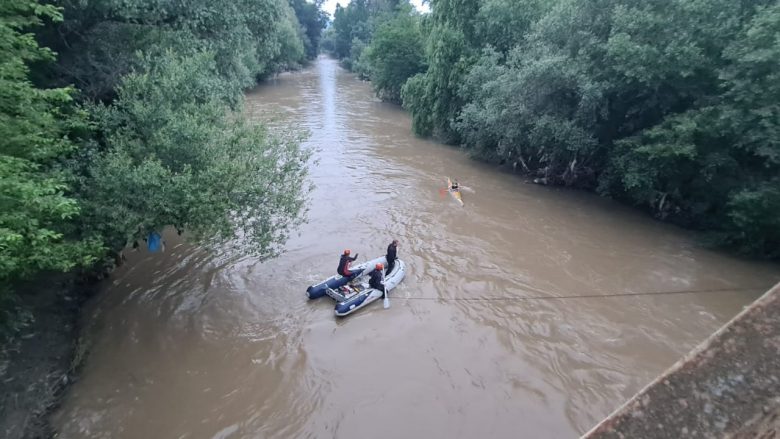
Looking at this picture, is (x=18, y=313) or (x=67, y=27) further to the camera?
(x=67, y=27)

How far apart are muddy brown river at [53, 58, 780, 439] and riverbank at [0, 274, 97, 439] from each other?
0.29 metres

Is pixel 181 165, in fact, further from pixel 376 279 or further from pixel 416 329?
pixel 416 329

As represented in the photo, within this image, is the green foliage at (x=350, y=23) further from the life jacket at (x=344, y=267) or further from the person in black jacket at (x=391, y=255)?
the life jacket at (x=344, y=267)

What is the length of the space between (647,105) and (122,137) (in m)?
16.4

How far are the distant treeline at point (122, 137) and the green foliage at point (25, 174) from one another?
2cm

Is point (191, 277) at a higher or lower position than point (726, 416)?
lower

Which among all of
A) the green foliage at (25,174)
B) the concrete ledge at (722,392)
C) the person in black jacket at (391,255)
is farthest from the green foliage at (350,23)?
the concrete ledge at (722,392)

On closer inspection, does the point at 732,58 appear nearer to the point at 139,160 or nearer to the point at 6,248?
the point at 139,160

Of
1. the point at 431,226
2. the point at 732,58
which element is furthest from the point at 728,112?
the point at 431,226

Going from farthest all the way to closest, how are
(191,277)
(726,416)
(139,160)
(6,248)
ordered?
→ 1. (191,277)
2. (139,160)
3. (6,248)
4. (726,416)

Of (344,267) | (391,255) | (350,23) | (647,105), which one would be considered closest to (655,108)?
(647,105)

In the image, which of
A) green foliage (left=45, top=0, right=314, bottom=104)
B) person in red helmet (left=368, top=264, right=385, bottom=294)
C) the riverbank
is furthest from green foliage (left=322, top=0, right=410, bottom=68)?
the riverbank

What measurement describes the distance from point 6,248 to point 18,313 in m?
2.83

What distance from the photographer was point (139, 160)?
9.42 meters
